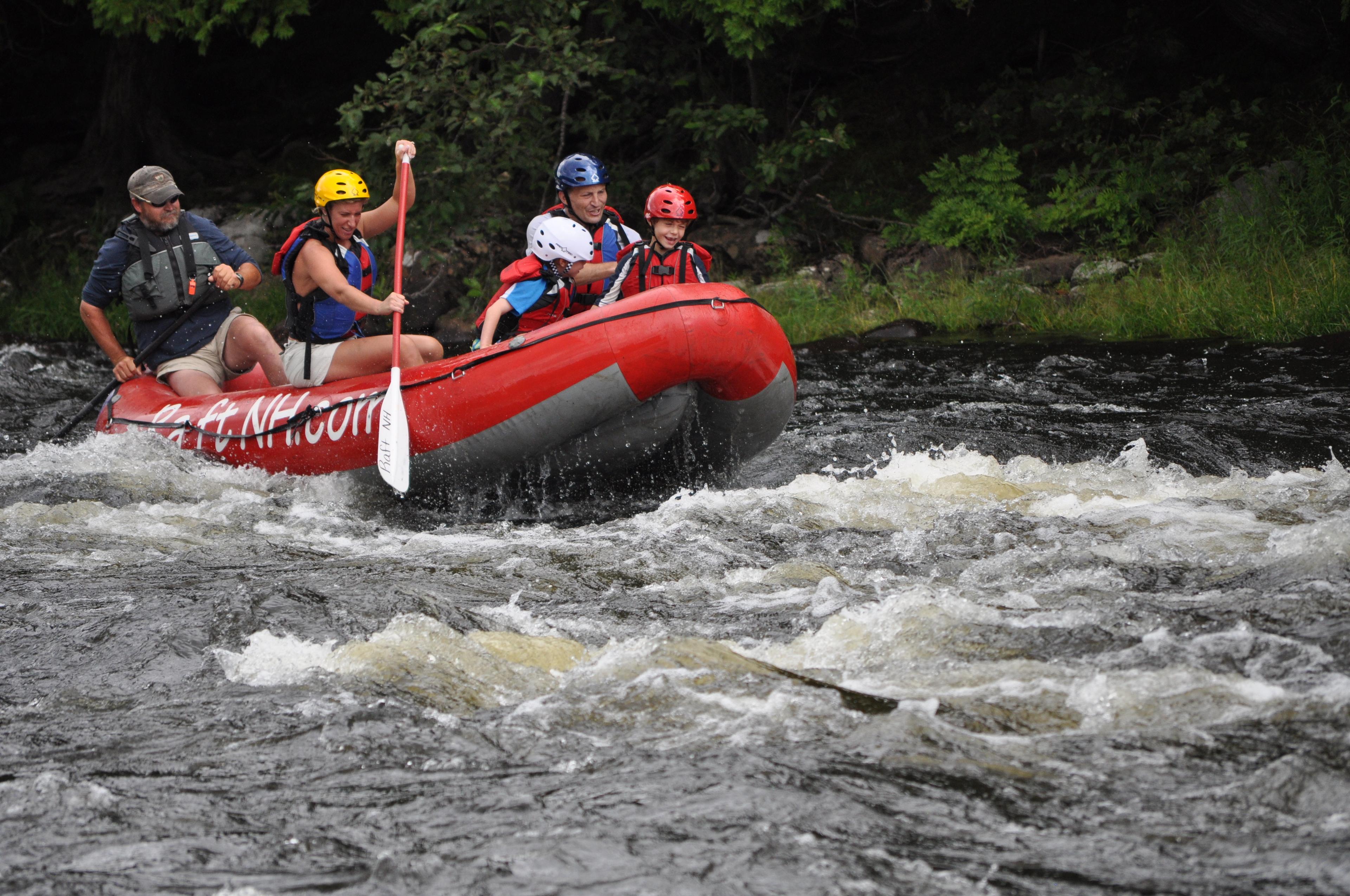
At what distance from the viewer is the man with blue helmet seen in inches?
231

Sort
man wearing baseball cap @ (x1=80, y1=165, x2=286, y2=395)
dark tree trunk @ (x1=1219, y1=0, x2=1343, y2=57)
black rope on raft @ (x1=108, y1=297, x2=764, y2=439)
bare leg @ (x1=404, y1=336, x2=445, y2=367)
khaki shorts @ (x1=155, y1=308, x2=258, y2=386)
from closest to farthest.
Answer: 1. black rope on raft @ (x1=108, y1=297, x2=764, y2=439)
2. bare leg @ (x1=404, y1=336, x2=445, y2=367)
3. man wearing baseball cap @ (x1=80, y1=165, x2=286, y2=395)
4. khaki shorts @ (x1=155, y1=308, x2=258, y2=386)
5. dark tree trunk @ (x1=1219, y1=0, x2=1343, y2=57)

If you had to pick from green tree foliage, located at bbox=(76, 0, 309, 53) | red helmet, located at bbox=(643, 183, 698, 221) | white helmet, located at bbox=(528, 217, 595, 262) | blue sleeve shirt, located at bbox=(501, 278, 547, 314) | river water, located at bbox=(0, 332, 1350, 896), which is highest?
green tree foliage, located at bbox=(76, 0, 309, 53)

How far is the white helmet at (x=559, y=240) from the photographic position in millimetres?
5508

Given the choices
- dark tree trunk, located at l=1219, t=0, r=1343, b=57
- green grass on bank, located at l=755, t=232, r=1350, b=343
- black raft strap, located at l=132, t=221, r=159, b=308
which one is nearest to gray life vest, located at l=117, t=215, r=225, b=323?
black raft strap, located at l=132, t=221, r=159, b=308

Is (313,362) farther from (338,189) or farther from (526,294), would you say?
(526,294)

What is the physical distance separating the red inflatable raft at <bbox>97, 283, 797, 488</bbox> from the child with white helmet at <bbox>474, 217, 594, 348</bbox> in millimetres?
380

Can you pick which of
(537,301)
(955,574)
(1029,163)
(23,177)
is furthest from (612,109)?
(955,574)

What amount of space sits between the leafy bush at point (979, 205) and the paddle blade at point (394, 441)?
660 cm

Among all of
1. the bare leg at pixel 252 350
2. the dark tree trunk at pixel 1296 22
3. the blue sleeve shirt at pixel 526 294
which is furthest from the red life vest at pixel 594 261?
the dark tree trunk at pixel 1296 22

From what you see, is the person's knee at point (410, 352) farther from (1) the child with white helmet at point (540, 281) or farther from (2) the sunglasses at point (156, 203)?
(2) the sunglasses at point (156, 203)

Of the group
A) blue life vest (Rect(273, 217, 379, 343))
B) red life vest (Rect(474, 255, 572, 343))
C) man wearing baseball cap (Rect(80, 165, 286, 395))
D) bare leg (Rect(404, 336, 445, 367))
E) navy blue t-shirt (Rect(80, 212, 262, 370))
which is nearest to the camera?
red life vest (Rect(474, 255, 572, 343))

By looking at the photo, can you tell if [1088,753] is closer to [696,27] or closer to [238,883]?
[238,883]

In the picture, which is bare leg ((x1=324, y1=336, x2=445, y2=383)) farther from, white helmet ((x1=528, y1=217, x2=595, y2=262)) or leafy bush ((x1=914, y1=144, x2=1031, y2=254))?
leafy bush ((x1=914, y1=144, x2=1031, y2=254))

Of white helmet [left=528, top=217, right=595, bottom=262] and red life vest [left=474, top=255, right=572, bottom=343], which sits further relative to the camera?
red life vest [left=474, top=255, right=572, bottom=343]
